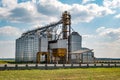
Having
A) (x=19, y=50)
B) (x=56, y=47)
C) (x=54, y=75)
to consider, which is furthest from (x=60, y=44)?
(x=54, y=75)

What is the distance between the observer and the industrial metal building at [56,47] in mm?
92500

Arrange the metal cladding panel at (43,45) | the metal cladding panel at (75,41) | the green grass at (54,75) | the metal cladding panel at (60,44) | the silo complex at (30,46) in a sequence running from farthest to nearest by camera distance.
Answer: the silo complex at (30,46) → the metal cladding panel at (43,45) → the metal cladding panel at (75,41) → the metal cladding panel at (60,44) → the green grass at (54,75)

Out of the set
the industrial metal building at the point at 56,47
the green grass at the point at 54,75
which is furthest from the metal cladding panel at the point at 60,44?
the green grass at the point at 54,75

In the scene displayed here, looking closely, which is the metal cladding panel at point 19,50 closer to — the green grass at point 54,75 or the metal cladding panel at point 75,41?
the metal cladding panel at point 75,41

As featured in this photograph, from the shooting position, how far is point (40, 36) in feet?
326

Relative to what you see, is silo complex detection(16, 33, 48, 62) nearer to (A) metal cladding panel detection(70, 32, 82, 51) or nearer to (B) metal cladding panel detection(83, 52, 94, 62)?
(A) metal cladding panel detection(70, 32, 82, 51)

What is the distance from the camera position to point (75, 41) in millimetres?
96750

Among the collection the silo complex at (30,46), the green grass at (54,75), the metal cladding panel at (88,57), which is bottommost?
the green grass at (54,75)

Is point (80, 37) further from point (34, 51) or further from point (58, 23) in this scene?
point (34, 51)

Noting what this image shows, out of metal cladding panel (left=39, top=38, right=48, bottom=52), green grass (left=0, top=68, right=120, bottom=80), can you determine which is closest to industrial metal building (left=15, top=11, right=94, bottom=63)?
metal cladding panel (left=39, top=38, right=48, bottom=52)

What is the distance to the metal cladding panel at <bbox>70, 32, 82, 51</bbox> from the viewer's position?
96350mm

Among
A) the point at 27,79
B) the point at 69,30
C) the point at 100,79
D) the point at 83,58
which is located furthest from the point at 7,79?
the point at 69,30

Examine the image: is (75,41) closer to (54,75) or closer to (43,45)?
(43,45)

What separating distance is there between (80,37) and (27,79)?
69955 mm
